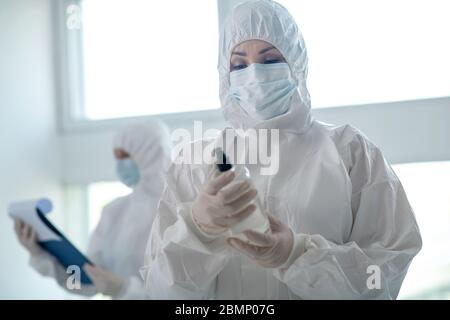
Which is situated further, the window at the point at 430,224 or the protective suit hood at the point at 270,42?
the window at the point at 430,224

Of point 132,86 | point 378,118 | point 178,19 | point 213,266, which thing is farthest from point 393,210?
point 132,86

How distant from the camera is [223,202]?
0.73m

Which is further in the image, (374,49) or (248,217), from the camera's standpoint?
(374,49)

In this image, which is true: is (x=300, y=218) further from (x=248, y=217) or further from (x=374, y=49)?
(x=374, y=49)

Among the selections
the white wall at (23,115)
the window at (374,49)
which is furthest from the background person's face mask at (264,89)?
the white wall at (23,115)

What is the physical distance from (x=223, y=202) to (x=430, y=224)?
670 millimetres

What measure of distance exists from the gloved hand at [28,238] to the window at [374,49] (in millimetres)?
700

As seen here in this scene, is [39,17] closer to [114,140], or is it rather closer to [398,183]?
[114,140]

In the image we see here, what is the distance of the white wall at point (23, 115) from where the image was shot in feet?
4.32

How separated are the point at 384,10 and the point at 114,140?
2.60 feet

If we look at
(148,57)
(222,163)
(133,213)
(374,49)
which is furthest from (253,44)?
(148,57)

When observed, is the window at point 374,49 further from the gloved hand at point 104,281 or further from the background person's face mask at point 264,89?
the gloved hand at point 104,281

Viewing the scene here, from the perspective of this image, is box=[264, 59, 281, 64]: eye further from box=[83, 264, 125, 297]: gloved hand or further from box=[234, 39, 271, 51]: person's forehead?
box=[83, 264, 125, 297]: gloved hand

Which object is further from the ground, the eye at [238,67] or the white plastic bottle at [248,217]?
the eye at [238,67]
